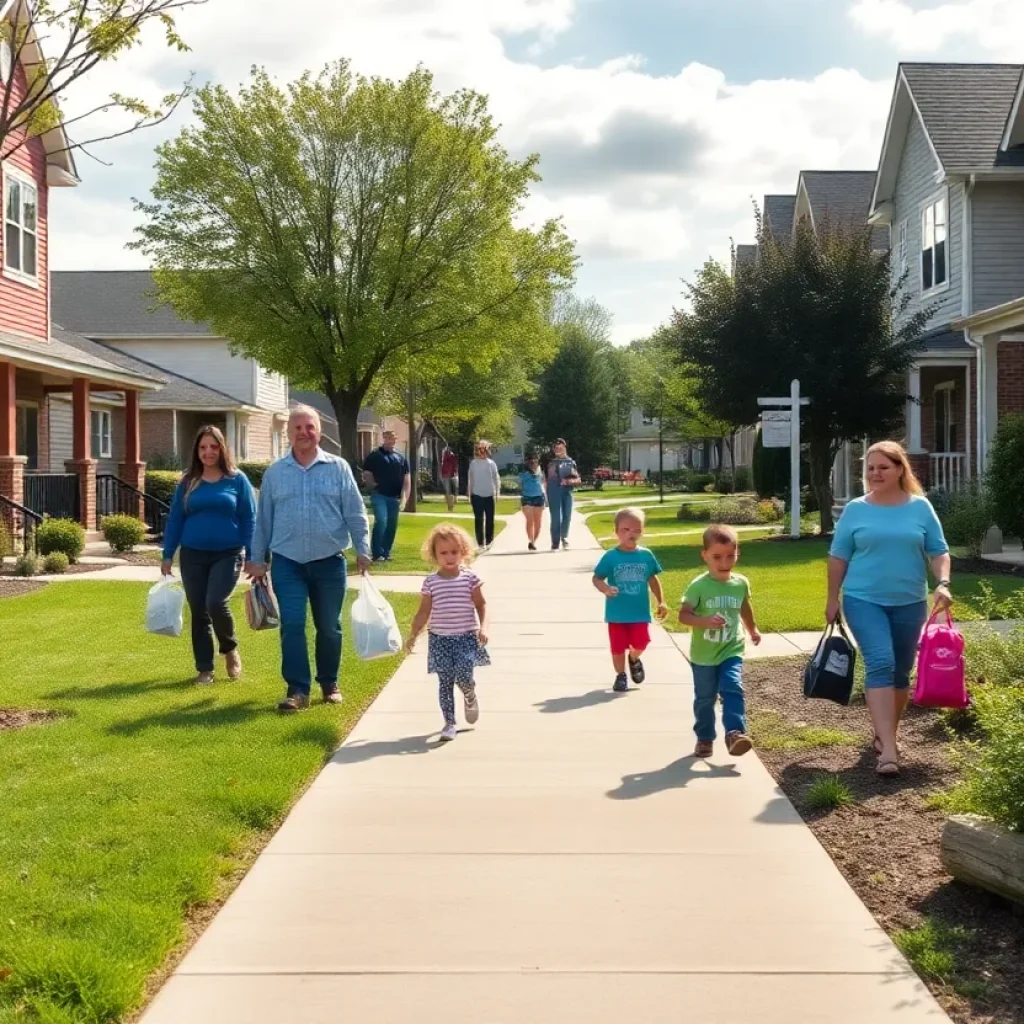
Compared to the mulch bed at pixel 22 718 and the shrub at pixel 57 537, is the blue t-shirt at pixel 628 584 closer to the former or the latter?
the mulch bed at pixel 22 718

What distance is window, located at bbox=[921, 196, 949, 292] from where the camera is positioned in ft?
80.4

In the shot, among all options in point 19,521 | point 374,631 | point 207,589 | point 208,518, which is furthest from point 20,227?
point 374,631

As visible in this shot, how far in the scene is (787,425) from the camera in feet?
74.9

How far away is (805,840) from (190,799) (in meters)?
2.76

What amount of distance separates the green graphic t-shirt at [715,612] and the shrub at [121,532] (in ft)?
52.4

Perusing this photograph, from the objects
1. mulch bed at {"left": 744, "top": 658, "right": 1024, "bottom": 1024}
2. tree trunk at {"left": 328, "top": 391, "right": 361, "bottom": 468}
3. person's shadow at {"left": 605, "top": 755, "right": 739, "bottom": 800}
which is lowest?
mulch bed at {"left": 744, "top": 658, "right": 1024, "bottom": 1024}

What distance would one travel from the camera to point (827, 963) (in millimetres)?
4262

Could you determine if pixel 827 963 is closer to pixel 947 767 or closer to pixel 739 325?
pixel 947 767

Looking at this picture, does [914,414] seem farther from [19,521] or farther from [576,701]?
[576,701]

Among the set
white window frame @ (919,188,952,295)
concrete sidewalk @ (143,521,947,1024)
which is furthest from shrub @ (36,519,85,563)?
white window frame @ (919,188,952,295)

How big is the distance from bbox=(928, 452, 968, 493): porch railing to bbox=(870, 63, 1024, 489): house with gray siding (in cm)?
3

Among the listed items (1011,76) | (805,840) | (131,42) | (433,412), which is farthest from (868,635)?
(433,412)

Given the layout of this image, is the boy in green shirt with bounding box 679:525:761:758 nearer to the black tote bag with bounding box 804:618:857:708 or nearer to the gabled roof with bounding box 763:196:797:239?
the black tote bag with bounding box 804:618:857:708

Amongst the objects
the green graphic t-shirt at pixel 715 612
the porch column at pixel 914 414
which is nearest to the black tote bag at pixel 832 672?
the green graphic t-shirt at pixel 715 612
